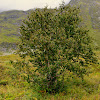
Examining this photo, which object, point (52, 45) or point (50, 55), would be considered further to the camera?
point (50, 55)

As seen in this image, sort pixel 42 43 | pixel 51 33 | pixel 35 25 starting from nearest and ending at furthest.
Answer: pixel 42 43 → pixel 51 33 → pixel 35 25

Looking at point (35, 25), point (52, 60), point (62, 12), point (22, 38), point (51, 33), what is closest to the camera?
point (52, 60)

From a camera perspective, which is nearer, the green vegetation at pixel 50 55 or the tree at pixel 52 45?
the tree at pixel 52 45

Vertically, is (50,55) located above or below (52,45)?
below

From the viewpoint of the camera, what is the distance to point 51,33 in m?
10.8

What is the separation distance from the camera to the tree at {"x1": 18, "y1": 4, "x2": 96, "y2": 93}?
9.41 m

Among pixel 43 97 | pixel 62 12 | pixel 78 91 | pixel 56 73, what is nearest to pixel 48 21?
pixel 62 12

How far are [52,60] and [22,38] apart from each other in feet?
16.0

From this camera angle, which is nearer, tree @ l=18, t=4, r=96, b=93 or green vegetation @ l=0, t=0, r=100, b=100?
tree @ l=18, t=4, r=96, b=93

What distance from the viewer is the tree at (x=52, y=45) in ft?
30.9

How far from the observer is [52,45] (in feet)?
30.3

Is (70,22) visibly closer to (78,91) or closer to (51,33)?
(51,33)

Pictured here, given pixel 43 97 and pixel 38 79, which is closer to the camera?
pixel 38 79

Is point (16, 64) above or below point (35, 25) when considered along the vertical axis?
below
